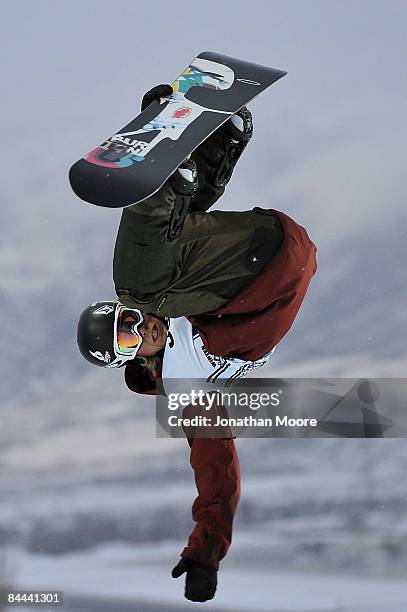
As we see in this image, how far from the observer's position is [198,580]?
3.11 metres

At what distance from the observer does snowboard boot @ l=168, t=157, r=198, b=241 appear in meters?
2.33

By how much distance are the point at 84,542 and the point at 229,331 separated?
2.31 meters

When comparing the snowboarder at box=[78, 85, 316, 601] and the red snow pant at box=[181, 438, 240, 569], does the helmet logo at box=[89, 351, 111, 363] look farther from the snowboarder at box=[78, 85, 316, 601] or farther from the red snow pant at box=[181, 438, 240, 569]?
the red snow pant at box=[181, 438, 240, 569]

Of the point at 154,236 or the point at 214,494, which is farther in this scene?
the point at 214,494

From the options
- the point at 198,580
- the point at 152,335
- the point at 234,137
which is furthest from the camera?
the point at 152,335

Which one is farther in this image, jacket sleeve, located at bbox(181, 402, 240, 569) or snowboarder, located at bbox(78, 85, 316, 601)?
jacket sleeve, located at bbox(181, 402, 240, 569)

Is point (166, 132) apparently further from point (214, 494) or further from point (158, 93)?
point (214, 494)

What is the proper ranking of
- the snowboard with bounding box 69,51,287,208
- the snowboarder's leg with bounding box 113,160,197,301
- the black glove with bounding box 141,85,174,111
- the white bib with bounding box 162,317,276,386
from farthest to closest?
1. the white bib with bounding box 162,317,276,386
2. the black glove with bounding box 141,85,174,111
3. the snowboarder's leg with bounding box 113,160,197,301
4. the snowboard with bounding box 69,51,287,208

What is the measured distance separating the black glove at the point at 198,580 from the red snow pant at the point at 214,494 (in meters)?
0.04

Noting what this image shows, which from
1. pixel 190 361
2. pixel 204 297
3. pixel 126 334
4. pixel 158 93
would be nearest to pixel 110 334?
pixel 126 334

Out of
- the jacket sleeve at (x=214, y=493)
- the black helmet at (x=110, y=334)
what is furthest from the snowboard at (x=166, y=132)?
the jacket sleeve at (x=214, y=493)

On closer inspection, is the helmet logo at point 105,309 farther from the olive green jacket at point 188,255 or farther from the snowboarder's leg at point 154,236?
the snowboarder's leg at point 154,236

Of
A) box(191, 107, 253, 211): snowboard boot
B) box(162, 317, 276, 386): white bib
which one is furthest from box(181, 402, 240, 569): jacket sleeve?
box(191, 107, 253, 211): snowboard boot

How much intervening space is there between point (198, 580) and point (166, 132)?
5.20 feet
